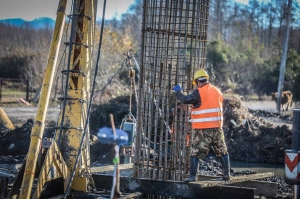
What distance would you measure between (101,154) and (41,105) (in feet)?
29.7

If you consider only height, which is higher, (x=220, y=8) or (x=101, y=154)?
(x=220, y=8)

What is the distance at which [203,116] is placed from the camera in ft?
25.1

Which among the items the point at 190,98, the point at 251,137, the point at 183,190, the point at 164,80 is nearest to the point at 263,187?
the point at 183,190

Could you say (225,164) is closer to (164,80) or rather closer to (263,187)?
(263,187)

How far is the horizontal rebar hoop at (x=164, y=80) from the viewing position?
26.1ft

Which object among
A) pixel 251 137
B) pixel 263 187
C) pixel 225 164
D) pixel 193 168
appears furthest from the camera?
pixel 251 137

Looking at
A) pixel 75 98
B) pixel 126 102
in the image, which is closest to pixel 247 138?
pixel 126 102

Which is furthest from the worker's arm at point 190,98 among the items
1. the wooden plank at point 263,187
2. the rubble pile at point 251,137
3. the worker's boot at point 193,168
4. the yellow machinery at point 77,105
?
the rubble pile at point 251,137

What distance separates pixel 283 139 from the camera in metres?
16.7

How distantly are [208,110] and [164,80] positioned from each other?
3.13ft

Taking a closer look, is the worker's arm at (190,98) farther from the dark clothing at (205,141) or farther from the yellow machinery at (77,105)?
the yellow machinery at (77,105)

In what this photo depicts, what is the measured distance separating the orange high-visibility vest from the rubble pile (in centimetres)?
938

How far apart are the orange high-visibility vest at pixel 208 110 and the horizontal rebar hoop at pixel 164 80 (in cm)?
47

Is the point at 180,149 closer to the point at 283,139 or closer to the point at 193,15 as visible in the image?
the point at 193,15
